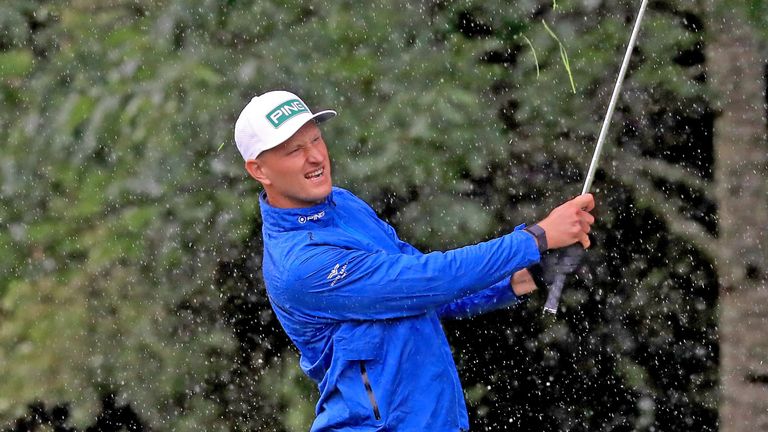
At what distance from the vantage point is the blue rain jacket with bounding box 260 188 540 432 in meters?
3.45

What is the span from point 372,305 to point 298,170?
0.45m

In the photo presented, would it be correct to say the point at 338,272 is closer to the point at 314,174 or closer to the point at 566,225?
the point at 314,174

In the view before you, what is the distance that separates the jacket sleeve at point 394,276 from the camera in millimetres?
3434

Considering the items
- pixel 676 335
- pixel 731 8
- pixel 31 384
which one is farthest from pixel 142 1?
pixel 676 335

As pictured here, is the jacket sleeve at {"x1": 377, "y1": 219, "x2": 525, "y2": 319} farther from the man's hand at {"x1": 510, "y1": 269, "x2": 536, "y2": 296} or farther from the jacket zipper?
the jacket zipper

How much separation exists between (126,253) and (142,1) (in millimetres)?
1126

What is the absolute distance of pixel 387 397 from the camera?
140 inches

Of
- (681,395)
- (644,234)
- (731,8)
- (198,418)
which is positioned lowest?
(681,395)

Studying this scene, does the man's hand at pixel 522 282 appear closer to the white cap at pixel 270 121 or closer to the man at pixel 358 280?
the man at pixel 358 280

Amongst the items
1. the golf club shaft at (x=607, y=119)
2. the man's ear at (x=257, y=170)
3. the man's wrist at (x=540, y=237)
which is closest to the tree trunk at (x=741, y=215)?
the golf club shaft at (x=607, y=119)

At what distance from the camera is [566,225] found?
3.48 meters

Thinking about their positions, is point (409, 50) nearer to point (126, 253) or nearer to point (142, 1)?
point (142, 1)

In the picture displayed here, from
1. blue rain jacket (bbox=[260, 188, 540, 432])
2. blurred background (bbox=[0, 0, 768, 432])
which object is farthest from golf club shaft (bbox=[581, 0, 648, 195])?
blurred background (bbox=[0, 0, 768, 432])

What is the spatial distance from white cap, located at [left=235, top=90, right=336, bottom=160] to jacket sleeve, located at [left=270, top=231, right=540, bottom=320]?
13.3 inches
